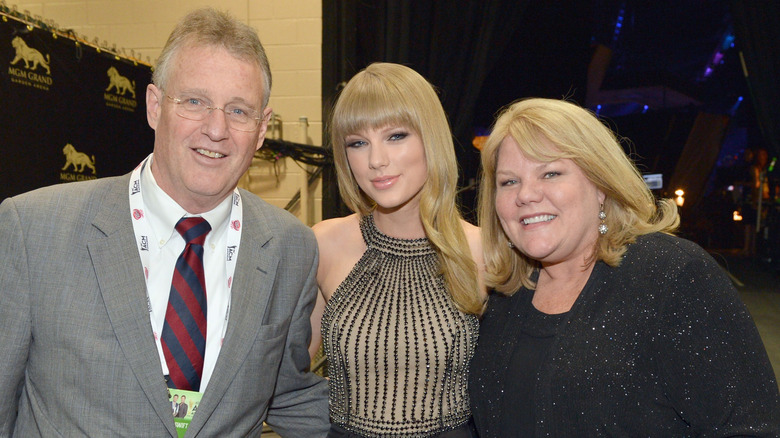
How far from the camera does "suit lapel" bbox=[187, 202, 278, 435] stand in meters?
1.38

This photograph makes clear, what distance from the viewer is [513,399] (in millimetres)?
Result: 1565

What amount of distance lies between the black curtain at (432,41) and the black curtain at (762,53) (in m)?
2.16

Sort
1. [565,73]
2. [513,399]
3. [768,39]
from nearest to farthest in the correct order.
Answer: [513,399] < [768,39] < [565,73]

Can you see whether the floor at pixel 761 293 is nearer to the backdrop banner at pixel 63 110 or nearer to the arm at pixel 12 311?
the backdrop banner at pixel 63 110

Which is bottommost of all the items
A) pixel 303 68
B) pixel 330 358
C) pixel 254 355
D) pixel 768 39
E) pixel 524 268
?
pixel 330 358

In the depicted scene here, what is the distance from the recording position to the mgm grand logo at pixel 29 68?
2.62 meters

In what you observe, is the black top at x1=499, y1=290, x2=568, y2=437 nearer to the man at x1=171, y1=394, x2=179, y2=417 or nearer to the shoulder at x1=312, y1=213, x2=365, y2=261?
the shoulder at x1=312, y1=213, x2=365, y2=261

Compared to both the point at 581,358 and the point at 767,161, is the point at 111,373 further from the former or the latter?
the point at 767,161

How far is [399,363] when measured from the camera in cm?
186

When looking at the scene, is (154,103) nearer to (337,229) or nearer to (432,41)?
(337,229)

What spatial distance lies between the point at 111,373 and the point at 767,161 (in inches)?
330

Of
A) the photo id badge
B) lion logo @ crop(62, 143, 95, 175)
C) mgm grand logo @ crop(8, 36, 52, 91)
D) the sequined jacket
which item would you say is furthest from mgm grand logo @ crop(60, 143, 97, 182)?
the sequined jacket

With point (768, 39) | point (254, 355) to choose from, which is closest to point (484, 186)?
point (254, 355)

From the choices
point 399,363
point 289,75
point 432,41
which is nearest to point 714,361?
point 399,363
